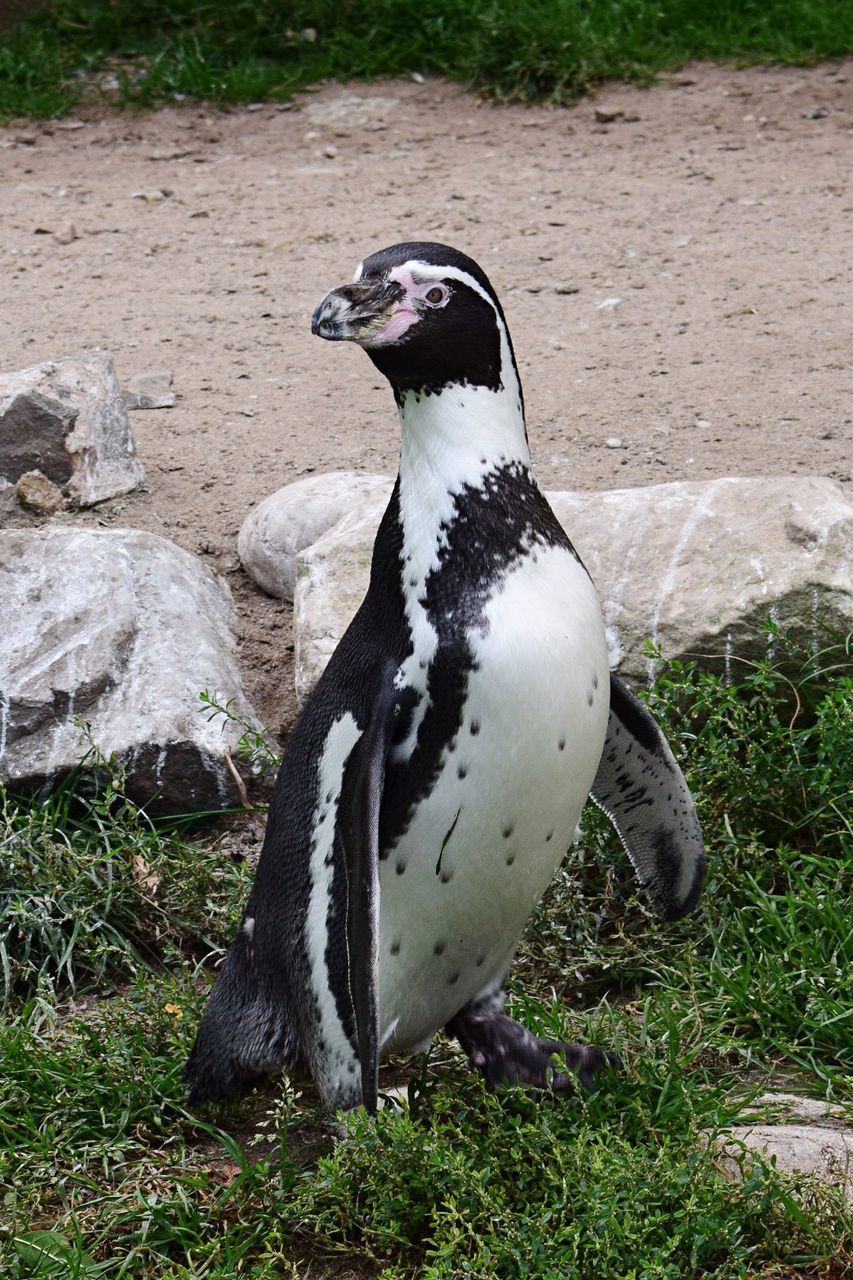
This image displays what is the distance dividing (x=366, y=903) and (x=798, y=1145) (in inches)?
30.1

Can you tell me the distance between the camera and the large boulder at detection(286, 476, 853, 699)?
325cm

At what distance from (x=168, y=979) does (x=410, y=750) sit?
982 mm

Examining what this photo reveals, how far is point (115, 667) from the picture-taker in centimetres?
353

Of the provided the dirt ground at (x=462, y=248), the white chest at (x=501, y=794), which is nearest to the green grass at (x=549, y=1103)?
the white chest at (x=501, y=794)

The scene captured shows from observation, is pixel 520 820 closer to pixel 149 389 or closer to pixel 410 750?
pixel 410 750

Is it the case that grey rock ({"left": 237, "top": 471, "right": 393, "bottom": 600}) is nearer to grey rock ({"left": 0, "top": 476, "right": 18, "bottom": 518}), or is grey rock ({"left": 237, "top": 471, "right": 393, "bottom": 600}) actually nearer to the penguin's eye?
grey rock ({"left": 0, "top": 476, "right": 18, "bottom": 518})

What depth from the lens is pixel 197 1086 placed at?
266 cm

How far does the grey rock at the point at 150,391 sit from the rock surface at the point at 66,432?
1.88 feet

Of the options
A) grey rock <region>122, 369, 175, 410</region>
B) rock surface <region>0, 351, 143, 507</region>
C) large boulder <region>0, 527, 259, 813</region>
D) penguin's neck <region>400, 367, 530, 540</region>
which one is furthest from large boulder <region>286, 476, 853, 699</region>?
grey rock <region>122, 369, 175, 410</region>

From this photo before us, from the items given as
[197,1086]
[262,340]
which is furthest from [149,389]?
[197,1086]

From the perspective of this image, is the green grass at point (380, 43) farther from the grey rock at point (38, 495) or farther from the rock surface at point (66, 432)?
the grey rock at point (38, 495)

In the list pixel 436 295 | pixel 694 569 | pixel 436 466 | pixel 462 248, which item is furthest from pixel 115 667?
pixel 462 248

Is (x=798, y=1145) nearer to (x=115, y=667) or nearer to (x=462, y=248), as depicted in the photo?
(x=115, y=667)

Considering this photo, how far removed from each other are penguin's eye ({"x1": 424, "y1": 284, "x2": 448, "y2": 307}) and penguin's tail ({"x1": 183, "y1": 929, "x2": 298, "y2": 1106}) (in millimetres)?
1080
